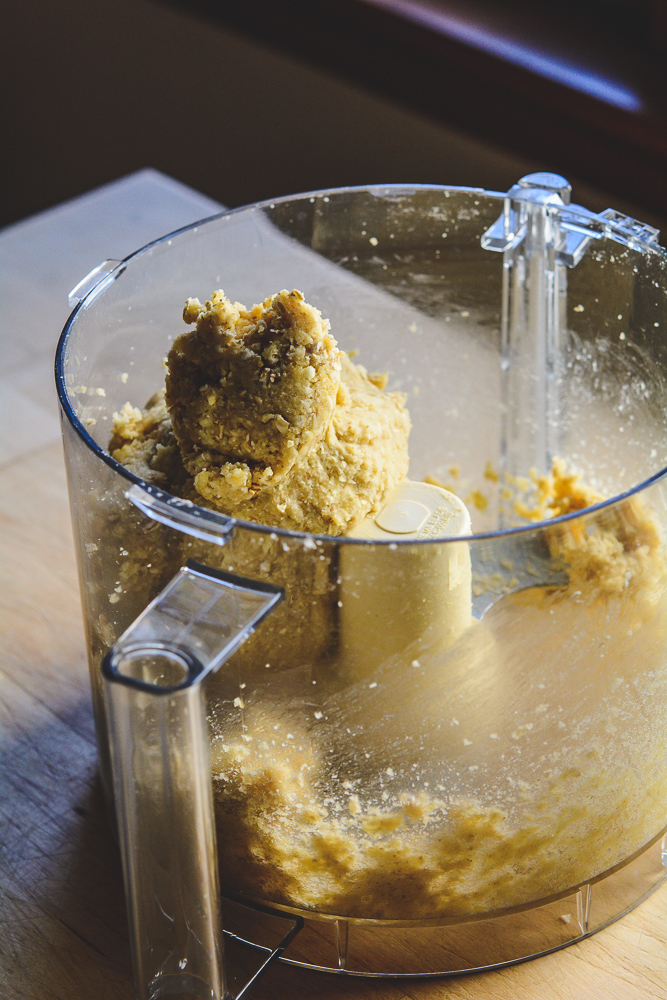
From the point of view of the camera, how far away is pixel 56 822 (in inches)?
20.6

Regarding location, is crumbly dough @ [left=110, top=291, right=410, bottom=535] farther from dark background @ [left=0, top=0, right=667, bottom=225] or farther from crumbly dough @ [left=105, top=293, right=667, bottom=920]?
dark background @ [left=0, top=0, right=667, bottom=225]

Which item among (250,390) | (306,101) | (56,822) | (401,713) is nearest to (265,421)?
(250,390)

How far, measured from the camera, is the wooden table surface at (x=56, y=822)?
45 cm

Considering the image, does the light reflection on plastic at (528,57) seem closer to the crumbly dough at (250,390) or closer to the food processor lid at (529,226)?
the food processor lid at (529,226)

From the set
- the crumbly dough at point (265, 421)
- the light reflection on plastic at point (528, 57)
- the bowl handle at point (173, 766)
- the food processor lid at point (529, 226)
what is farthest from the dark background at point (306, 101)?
the bowl handle at point (173, 766)

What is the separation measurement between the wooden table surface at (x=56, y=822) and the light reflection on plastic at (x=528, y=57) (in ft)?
2.07

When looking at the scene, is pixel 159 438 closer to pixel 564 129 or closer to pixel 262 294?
pixel 262 294

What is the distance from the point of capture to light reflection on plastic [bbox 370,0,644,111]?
1.15 meters

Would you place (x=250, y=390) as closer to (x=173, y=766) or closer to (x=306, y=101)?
(x=173, y=766)

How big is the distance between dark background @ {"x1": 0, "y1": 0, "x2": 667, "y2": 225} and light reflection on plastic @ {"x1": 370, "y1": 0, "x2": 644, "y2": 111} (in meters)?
0.01

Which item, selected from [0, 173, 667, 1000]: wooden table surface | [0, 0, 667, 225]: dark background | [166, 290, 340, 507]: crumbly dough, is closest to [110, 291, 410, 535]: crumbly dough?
[166, 290, 340, 507]: crumbly dough

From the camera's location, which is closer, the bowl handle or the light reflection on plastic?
the bowl handle

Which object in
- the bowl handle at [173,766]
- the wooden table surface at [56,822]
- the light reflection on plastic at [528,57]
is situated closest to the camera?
the bowl handle at [173,766]

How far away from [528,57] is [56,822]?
984mm
